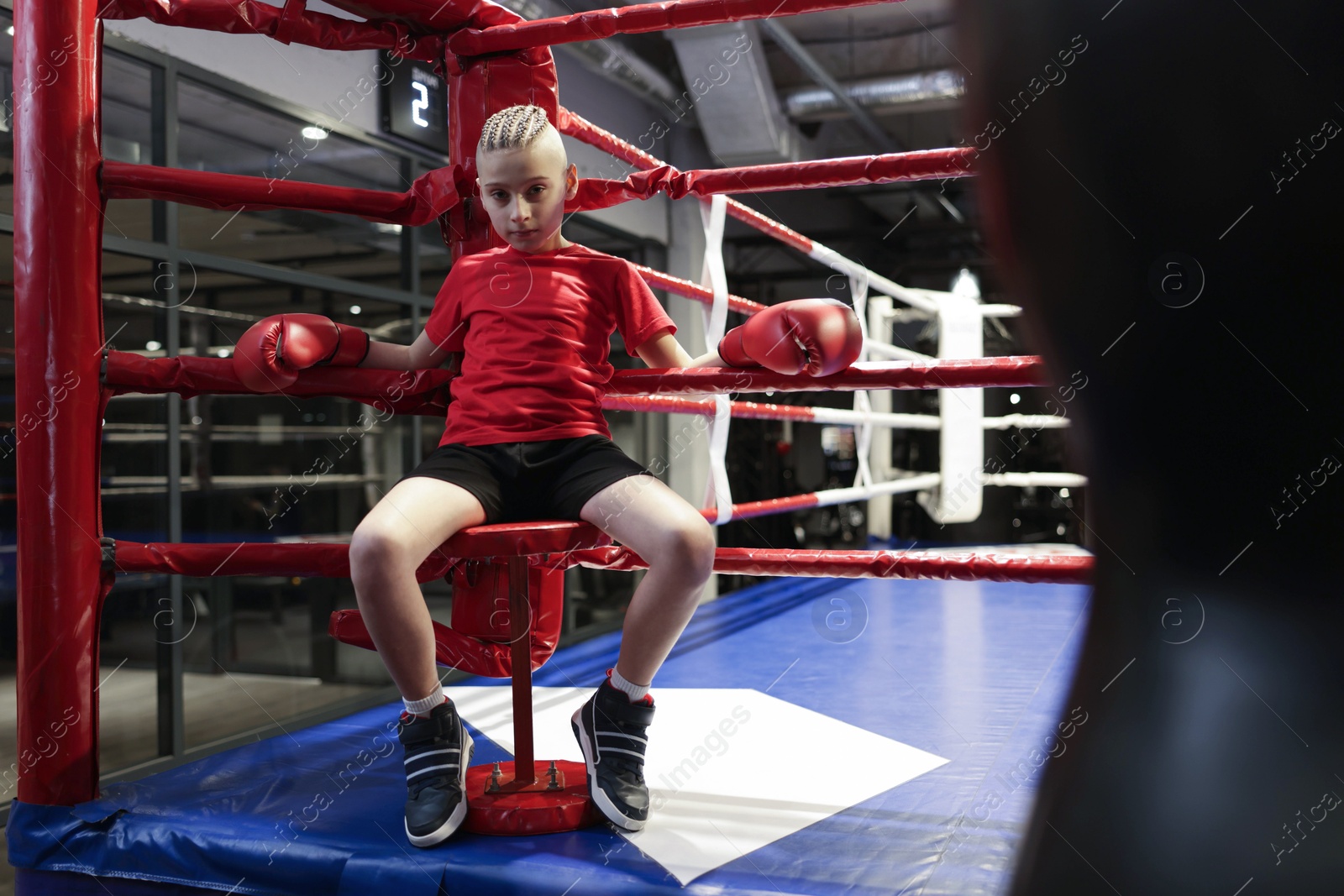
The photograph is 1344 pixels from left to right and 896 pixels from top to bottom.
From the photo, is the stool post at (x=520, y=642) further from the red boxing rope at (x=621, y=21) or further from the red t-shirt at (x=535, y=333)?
the red boxing rope at (x=621, y=21)

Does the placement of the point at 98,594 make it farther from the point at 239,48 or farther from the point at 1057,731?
the point at 239,48

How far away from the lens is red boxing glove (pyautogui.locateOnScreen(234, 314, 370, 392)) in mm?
1099

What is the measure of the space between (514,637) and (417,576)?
0.17 meters

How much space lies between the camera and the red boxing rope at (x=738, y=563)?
1073mm

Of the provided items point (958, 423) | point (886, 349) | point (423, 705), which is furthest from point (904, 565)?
point (958, 423)

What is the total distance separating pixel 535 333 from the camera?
120 cm

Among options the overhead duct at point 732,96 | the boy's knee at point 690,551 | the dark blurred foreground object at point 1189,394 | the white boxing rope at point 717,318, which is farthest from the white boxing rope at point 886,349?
the dark blurred foreground object at point 1189,394

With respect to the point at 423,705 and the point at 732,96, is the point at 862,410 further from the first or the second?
the point at 423,705

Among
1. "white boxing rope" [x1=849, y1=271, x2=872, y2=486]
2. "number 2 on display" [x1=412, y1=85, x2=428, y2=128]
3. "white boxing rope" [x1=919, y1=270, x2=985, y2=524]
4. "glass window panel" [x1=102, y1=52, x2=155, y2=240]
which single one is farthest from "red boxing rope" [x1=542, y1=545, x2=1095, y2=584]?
"white boxing rope" [x1=919, y1=270, x2=985, y2=524]

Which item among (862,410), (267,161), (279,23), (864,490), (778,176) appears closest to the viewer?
(279,23)

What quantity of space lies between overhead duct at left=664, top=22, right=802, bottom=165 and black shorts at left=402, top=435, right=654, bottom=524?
3.27 meters

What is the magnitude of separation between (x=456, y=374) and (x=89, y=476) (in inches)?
18.1

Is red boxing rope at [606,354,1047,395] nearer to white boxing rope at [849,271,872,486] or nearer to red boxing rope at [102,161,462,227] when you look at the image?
red boxing rope at [102,161,462,227]

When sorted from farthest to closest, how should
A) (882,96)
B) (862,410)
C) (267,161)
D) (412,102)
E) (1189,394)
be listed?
(267,161) < (882,96) < (862,410) < (412,102) < (1189,394)
